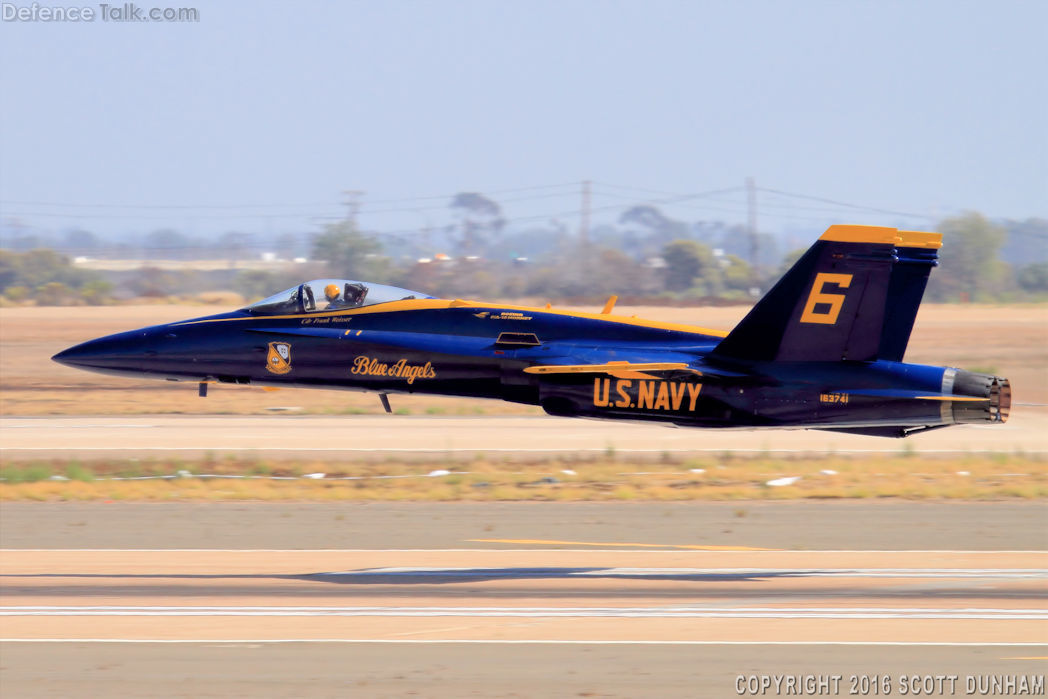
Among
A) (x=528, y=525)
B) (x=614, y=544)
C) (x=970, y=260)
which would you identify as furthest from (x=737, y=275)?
(x=614, y=544)

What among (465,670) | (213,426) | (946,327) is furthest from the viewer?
(946,327)

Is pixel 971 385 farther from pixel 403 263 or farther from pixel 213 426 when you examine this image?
pixel 403 263

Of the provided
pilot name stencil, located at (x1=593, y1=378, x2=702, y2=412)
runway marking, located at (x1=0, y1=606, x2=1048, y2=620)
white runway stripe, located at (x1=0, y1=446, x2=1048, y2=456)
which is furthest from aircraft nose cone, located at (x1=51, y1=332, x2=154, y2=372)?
white runway stripe, located at (x1=0, y1=446, x2=1048, y2=456)

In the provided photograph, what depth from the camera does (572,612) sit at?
15125 mm

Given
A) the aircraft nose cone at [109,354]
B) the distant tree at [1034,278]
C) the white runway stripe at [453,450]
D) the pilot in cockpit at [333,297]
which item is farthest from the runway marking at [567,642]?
the distant tree at [1034,278]

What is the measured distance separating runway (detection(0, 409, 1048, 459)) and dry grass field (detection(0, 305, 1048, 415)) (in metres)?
3.74

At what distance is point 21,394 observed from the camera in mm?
45906

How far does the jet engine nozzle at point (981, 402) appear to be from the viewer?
15.0m

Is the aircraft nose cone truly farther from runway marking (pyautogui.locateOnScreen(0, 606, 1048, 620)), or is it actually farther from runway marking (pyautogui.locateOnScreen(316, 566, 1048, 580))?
runway marking (pyautogui.locateOnScreen(316, 566, 1048, 580))

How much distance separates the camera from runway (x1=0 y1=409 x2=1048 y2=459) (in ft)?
96.2

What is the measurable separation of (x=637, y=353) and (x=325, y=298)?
14.9 ft

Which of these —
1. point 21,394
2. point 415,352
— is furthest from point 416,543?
point 21,394

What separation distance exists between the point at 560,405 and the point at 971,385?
528 centimetres

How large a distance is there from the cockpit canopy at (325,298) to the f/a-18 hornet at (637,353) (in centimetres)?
2
